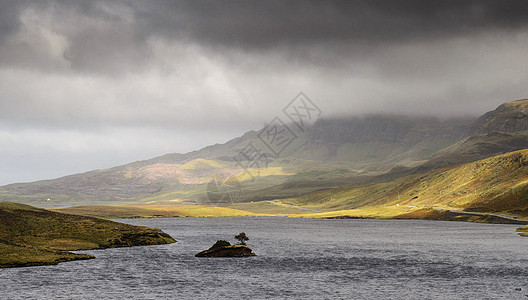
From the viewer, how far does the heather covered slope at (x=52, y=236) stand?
10469 centimetres

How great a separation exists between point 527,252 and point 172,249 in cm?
9399

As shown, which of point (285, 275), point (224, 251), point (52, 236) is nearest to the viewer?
point (285, 275)

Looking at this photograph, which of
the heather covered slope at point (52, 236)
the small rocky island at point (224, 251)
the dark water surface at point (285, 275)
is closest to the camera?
the dark water surface at point (285, 275)

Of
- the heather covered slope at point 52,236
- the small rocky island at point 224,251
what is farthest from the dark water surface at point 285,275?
the heather covered slope at point 52,236

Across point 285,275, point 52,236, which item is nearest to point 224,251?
point 285,275

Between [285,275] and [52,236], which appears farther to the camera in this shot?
[52,236]

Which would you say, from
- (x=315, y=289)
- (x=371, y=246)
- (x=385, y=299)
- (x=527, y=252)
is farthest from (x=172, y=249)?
(x=527, y=252)

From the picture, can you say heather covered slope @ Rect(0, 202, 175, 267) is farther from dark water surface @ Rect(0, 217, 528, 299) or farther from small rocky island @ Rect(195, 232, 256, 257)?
small rocky island @ Rect(195, 232, 256, 257)

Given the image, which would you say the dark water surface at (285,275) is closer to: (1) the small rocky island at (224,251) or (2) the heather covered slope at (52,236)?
(1) the small rocky island at (224,251)

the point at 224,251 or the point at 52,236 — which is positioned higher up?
the point at 52,236

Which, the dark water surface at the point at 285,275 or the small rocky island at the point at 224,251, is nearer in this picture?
the dark water surface at the point at 285,275

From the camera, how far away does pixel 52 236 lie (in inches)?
5217

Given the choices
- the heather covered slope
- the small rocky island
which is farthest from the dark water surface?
the heather covered slope

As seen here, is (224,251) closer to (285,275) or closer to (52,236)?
(285,275)
